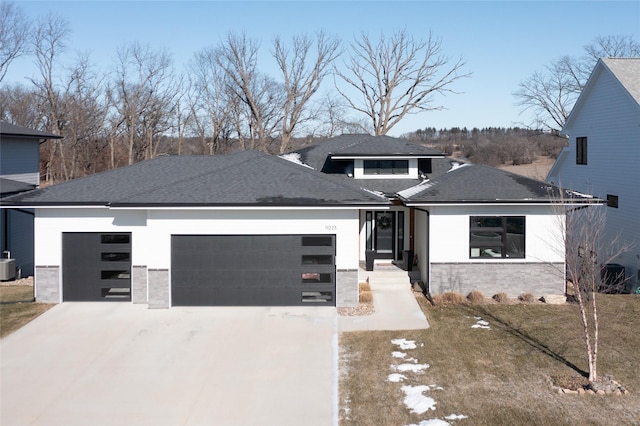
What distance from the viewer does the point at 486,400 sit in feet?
32.0

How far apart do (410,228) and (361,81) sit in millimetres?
28313

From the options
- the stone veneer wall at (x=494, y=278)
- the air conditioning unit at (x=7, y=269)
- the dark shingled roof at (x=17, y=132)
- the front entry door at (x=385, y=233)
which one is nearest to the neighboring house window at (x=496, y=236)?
the stone veneer wall at (x=494, y=278)

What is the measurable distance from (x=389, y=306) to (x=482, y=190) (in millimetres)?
4643

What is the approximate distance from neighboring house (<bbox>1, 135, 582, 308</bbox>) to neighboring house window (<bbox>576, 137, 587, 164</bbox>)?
8987 mm

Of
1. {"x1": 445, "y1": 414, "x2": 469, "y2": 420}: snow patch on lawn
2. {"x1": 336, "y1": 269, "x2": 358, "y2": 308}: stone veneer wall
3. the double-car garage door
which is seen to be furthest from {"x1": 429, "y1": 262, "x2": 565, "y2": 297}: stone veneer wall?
{"x1": 445, "y1": 414, "x2": 469, "y2": 420}: snow patch on lawn

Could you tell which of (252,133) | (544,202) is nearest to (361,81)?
(252,133)

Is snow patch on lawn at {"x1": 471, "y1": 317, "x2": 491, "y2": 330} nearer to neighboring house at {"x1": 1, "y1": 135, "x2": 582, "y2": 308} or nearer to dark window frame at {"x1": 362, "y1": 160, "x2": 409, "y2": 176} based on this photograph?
neighboring house at {"x1": 1, "y1": 135, "x2": 582, "y2": 308}

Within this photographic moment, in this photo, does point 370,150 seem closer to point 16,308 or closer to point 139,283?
point 139,283

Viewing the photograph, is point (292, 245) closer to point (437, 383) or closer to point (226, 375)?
point (226, 375)

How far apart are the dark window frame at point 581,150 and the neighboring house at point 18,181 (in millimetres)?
23054

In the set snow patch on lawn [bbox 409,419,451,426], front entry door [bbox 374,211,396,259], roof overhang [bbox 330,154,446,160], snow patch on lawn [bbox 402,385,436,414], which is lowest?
snow patch on lawn [bbox 409,419,451,426]

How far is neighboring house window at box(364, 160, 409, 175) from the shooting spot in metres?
21.3

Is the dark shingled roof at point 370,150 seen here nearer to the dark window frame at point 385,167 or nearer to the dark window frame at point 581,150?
the dark window frame at point 385,167

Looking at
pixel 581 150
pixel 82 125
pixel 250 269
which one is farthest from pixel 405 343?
pixel 82 125
